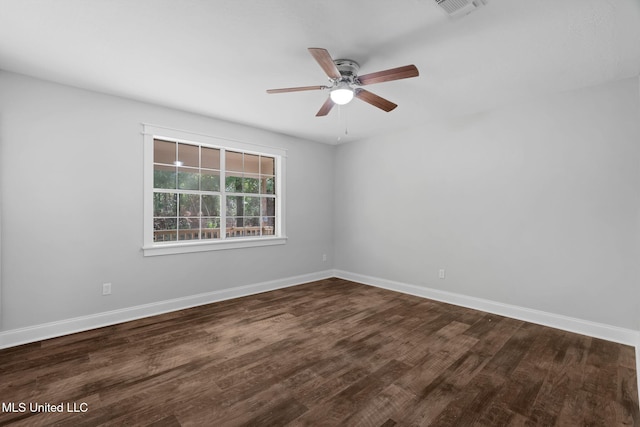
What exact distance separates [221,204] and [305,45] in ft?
8.82

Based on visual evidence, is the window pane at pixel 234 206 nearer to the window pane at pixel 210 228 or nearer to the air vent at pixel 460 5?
the window pane at pixel 210 228

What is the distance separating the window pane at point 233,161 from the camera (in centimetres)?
450

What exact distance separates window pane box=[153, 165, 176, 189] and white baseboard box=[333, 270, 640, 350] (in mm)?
3528

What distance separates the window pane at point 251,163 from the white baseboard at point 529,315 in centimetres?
277

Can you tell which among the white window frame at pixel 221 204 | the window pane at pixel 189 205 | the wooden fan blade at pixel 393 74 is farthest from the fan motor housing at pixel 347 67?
the window pane at pixel 189 205

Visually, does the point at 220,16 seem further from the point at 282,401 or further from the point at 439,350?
the point at 439,350

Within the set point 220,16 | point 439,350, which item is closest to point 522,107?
point 439,350

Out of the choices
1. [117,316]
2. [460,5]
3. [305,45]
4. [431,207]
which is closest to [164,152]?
[117,316]

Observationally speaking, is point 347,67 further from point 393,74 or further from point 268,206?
point 268,206

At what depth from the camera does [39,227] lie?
2.96 meters

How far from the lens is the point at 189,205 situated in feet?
13.4

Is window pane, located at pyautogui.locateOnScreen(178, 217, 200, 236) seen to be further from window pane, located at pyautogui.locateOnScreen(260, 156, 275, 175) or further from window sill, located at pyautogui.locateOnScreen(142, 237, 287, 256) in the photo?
window pane, located at pyautogui.locateOnScreen(260, 156, 275, 175)


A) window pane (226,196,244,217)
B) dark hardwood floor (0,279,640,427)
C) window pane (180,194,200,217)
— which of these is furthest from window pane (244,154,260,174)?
dark hardwood floor (0,279,640,427)

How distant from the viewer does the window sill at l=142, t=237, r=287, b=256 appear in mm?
3667
